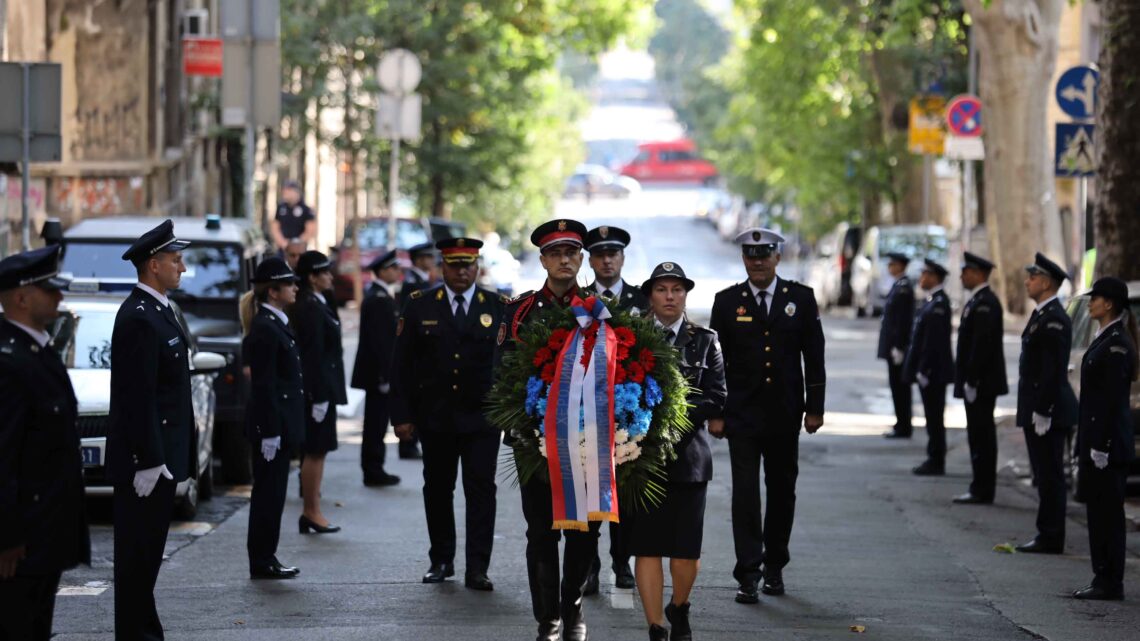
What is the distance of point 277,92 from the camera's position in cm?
2231

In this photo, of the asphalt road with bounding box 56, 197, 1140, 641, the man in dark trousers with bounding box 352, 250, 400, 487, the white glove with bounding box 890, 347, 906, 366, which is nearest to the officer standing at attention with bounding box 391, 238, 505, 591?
the asphalt road with bounding box 56, 197, 1140, 641

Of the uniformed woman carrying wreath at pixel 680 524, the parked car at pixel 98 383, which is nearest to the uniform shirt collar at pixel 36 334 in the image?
the uniformed woman carrying wreath at pixel 680 524

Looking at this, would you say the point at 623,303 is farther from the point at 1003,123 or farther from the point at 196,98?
the point at 196,98

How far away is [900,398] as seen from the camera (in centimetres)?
2022

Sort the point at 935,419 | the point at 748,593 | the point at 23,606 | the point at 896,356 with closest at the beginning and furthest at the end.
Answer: the point at 23,606
the point at 748,593
the point at 935,419
the point at 896,356

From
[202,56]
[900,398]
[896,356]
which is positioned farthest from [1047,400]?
[202,56]

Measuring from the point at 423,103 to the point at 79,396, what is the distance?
27.6 metres

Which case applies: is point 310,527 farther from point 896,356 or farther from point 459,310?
point 896,356

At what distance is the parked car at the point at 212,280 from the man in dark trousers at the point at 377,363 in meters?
0.98

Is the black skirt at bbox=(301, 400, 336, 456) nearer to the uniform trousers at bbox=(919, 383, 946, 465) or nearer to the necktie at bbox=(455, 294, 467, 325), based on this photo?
the necktie at bbox=(455, 294, 467, 325)

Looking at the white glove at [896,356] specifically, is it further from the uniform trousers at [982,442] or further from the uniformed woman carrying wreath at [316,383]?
the uniformed woman carrying wreath at [316,383]

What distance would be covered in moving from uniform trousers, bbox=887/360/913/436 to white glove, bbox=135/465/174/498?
38.9 ft

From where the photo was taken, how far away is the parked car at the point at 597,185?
315 feet

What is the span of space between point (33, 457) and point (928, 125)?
31.9m
